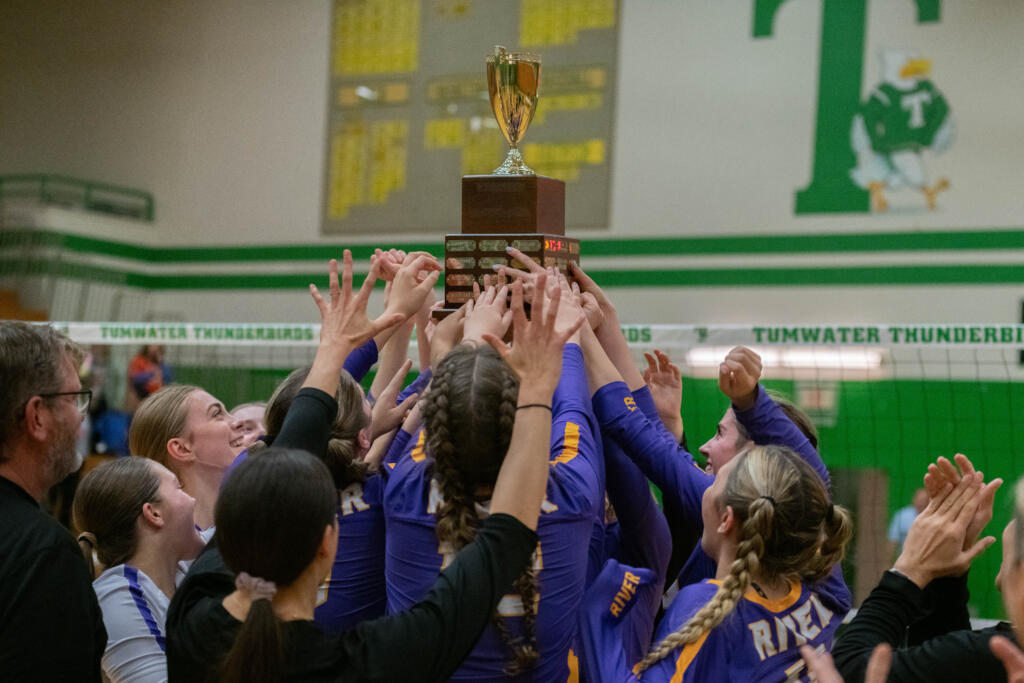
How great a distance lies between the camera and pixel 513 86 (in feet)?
11.6

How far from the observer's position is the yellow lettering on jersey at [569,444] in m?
2.17

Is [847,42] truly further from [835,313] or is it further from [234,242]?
[234,242]

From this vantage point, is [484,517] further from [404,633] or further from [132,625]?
[132,625]

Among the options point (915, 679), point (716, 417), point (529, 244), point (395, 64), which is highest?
point (395, 64)

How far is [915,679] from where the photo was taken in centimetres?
188

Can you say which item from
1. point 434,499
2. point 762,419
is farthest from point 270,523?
point 762,419

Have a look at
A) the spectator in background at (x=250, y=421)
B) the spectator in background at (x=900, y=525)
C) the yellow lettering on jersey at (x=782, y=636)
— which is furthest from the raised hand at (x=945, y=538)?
the spectator in background at (x=900, y=525)

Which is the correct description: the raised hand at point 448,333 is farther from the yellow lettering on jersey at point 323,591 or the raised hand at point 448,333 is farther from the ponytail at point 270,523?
the ponytail at point 270,523

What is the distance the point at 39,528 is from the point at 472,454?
0.85 m

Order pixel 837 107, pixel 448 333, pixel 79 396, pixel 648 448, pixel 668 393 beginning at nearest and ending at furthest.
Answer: pixel 79 396, pixel 648 448, pixel 448 333, pixel 668 393, pixel 837 107

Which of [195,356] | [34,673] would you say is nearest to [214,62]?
[195,356]

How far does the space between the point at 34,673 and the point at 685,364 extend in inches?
311

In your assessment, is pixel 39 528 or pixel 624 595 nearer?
pixel 39 528

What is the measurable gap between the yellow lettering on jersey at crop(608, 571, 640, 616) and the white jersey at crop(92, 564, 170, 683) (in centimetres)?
102
